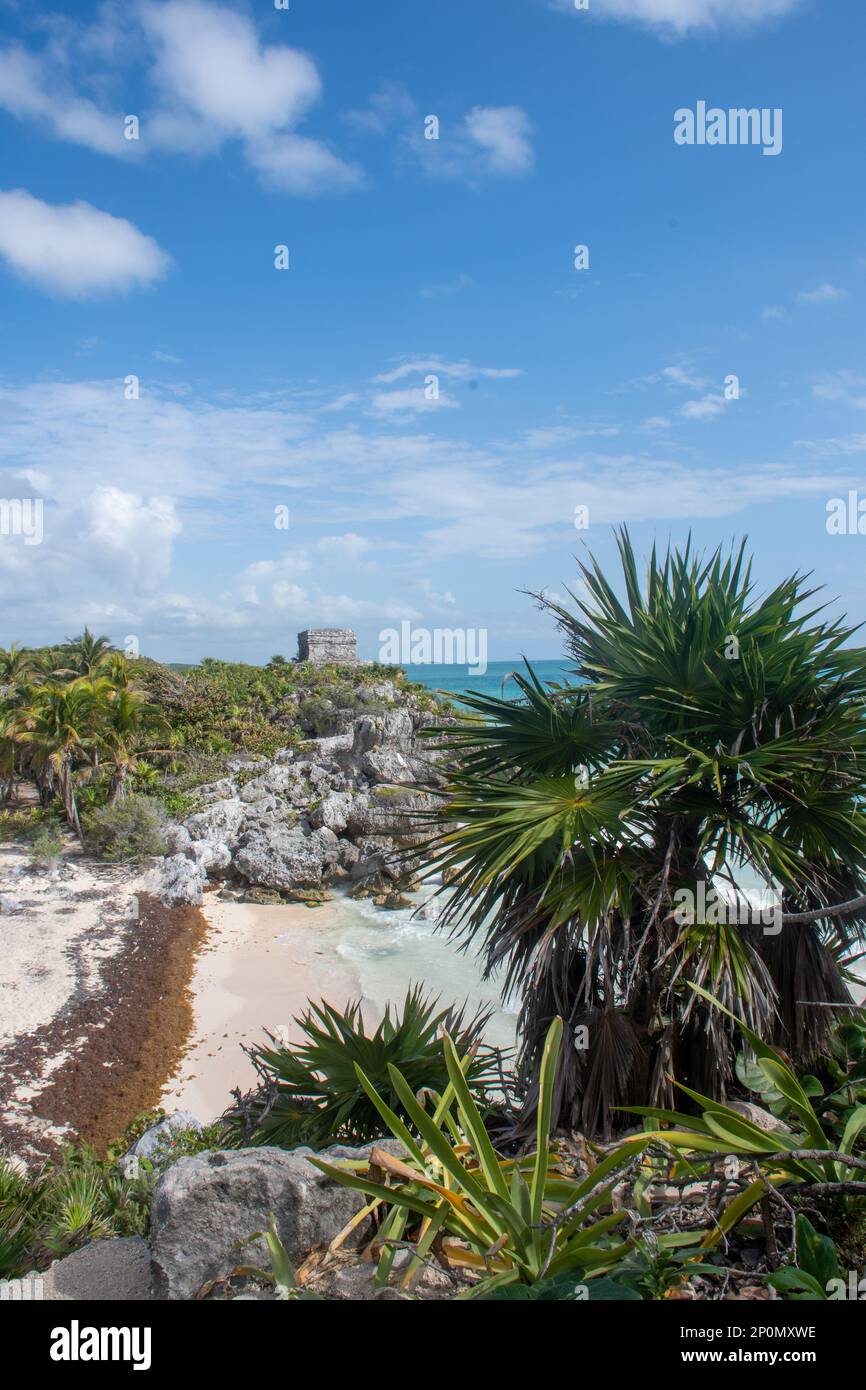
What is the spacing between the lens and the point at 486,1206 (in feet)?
8.79

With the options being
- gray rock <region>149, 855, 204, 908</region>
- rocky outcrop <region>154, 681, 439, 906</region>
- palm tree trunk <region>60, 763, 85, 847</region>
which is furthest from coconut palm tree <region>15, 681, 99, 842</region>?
gray rock <region>149, 855, 204, 908</region>

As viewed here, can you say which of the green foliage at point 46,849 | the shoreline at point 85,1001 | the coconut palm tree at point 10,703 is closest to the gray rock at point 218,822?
the shoreline at point 85,1001

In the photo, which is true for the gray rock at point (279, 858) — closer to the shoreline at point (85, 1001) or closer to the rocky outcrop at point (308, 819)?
the rocky outcrop at point (308, 819)

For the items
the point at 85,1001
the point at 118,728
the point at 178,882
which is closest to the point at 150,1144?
the point at 85,1001

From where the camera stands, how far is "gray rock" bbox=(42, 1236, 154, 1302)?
3.33 metres

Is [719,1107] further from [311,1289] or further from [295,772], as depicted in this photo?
[295,772]

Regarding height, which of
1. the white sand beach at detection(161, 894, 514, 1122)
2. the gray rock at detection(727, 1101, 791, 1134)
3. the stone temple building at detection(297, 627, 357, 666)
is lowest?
A: the white sand beach at detection(161, 894, 514, 1122)

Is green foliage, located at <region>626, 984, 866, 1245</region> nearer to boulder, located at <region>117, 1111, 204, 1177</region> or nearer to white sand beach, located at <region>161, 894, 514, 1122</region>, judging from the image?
boulder, located at <region>117, 1111, 204, 1177</region>

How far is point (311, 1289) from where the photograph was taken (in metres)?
2.70

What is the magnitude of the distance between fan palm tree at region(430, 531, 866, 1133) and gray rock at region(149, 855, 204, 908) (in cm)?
1909

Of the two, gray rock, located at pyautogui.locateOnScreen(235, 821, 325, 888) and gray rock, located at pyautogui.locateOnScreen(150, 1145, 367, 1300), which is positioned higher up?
gray rock, located at pyautogui.locateOnScreen(150, 1145, 367, 1300)

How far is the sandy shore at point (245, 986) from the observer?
506 inches

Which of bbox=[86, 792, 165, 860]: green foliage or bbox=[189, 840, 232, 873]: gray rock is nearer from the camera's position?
bbox=[86, 792, 165, 860]: green foliage
